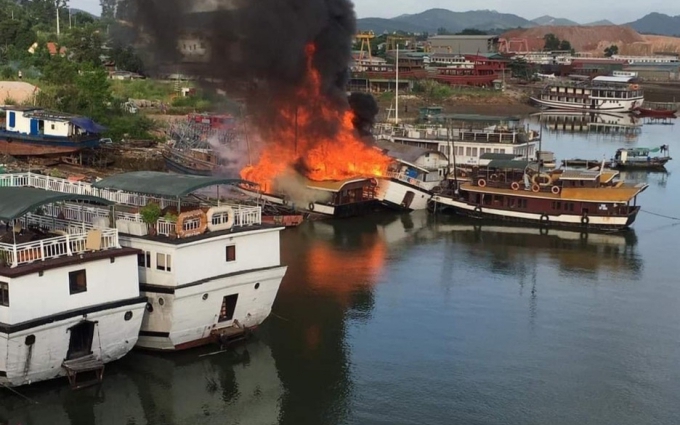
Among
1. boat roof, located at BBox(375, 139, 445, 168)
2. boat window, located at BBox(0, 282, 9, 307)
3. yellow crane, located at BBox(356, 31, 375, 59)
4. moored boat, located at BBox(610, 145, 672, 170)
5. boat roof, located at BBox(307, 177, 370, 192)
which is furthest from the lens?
yellow crane, located at BBox(356, 31, 375, 59)

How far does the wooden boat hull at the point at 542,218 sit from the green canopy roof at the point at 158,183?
78.5 feet

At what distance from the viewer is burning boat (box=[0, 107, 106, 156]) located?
52344 millimetres

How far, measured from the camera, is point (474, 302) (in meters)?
32.4

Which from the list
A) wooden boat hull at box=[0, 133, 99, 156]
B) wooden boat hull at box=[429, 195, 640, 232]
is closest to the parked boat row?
wooden boat hull at box=[429, 195, 640, 232]

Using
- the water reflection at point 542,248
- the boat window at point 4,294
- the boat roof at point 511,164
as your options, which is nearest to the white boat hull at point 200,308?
the boat window at point 4,294

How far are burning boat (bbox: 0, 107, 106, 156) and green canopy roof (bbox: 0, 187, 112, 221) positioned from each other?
96.4ft

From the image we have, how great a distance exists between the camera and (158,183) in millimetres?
25719

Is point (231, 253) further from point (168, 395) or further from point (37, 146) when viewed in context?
point (37, 146)

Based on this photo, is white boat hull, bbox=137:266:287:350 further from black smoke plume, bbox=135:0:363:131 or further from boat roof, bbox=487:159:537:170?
black smoke plume, bbox=135:0:363:131

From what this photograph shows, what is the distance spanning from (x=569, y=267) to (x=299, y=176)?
1696 cm

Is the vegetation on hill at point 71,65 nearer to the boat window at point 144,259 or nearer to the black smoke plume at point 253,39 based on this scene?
the black smoke plume at point 253,39

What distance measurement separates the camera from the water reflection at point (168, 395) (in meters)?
21.9

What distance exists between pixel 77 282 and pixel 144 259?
268 centimetres

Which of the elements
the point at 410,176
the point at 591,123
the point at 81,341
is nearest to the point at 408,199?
the point at 410,176
